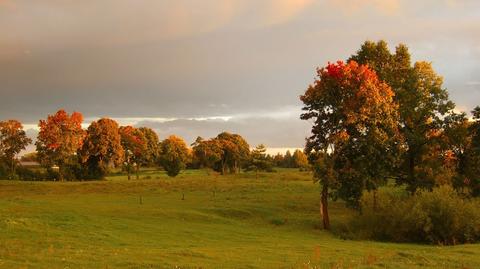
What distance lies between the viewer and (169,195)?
66812 millimetres

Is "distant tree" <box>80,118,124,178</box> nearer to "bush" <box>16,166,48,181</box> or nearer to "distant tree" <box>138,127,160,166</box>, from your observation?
"bush" <box>16,166,48,181</box>

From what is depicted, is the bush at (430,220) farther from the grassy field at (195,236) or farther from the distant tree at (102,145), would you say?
the distant tree at (102,145)

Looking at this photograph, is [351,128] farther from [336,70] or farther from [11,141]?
[11,141]

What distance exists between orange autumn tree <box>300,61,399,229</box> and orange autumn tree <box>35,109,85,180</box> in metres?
65.7

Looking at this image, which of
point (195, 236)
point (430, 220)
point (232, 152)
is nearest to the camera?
point (195, 236)

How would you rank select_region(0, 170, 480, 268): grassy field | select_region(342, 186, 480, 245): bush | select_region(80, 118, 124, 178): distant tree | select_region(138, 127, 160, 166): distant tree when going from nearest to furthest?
1. select_region(0, 170, 480, 268): grassy field
2. select_region(342, 186, 480, 245): bush
3. select_region(80, 118, 124, 178): distant tree
4. select_region(138, 127, 160, 166): distant tree

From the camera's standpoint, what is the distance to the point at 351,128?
143 ft

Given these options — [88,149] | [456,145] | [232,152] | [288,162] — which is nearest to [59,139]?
[88,149]

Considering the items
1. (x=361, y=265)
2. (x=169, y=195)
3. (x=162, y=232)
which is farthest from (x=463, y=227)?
(x=169, y=195)

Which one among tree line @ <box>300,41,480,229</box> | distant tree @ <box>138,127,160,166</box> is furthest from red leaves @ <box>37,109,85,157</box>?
tree line @ <box>300,41,480,229</box>

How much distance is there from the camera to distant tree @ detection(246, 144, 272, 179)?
12938cm

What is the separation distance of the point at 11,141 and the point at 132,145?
26.2m

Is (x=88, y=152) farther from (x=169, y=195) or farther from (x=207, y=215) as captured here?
(x=207, y=215)

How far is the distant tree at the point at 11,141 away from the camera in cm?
10600
